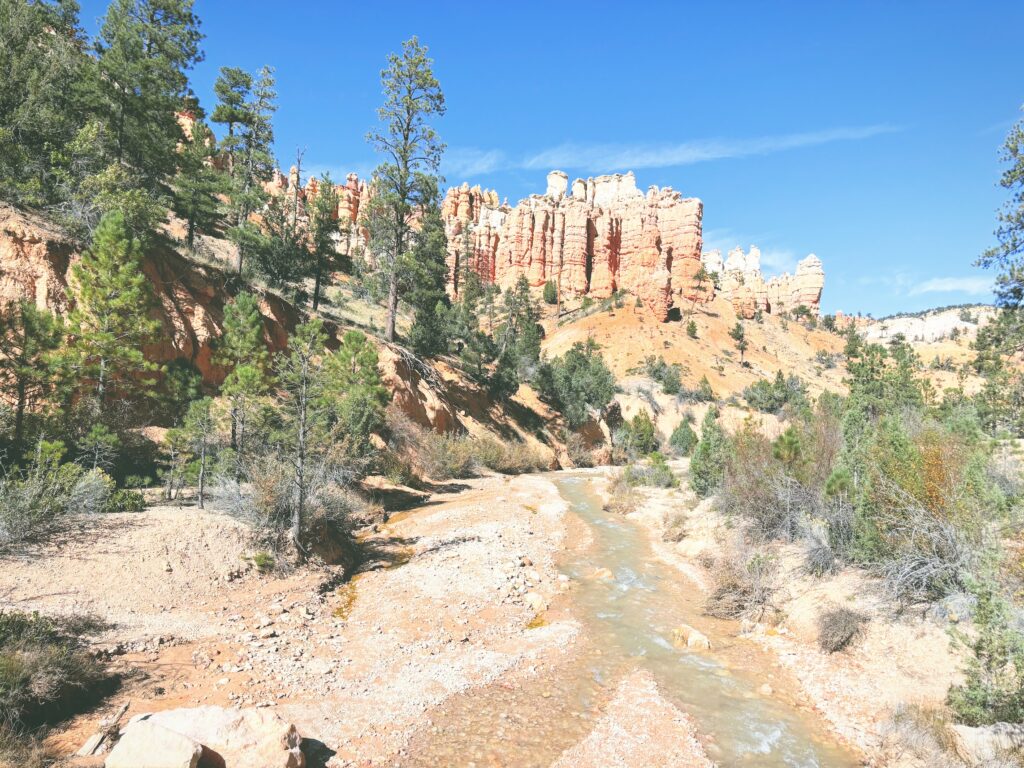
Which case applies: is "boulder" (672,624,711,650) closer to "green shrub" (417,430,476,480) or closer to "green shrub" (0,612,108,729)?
"green shrub" (0,612,108,729)

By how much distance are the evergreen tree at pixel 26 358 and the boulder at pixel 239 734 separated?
1082 cm

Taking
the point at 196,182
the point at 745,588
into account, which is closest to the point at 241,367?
the point at 745,588

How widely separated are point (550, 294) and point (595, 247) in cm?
1336

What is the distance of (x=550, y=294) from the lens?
96.9 metres

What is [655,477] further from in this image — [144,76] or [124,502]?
[144,76]

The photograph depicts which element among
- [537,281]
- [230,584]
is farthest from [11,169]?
[537,281]

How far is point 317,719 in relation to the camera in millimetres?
7531

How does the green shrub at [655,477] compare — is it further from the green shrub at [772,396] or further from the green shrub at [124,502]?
the green shrub at [772,396]

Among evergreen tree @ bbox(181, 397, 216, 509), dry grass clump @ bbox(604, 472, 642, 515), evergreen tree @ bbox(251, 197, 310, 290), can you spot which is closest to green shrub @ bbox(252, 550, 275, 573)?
evergreen tree @ bbox(181, 397, 216, 509)

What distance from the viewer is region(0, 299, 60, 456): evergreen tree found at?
1334 centimetres

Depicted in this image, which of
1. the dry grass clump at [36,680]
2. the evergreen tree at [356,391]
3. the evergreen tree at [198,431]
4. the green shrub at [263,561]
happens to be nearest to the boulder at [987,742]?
the dry grass clump at [36,680]

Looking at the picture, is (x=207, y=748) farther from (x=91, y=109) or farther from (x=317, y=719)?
(x=91, y=109)

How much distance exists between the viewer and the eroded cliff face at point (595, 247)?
91.9m

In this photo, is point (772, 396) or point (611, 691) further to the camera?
point (772, 396)
